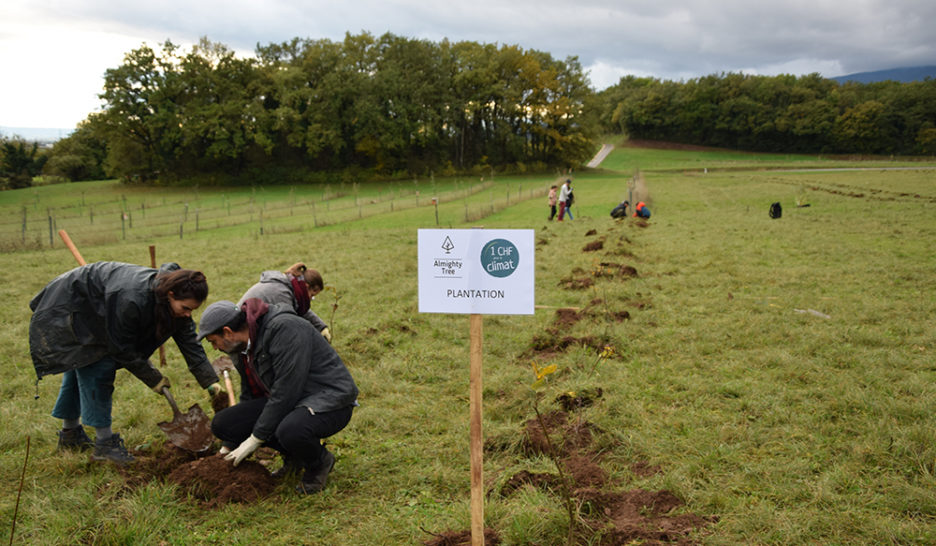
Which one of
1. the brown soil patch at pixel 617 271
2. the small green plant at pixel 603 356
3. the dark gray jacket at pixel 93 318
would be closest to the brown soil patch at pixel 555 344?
the small green plant at pixel 603 356

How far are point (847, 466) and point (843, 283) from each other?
6.69 m

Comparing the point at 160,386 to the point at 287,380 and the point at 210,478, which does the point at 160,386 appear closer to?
the point at 210,478

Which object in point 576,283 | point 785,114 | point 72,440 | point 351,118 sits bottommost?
point 72,440

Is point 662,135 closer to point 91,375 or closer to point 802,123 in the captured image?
point 802,123

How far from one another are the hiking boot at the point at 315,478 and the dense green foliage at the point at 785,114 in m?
58.2

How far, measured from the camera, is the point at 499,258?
313 centimetres

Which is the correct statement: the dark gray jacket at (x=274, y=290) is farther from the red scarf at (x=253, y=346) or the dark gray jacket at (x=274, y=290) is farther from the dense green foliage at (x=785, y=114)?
the dense green foliage at (x=785, y=114)

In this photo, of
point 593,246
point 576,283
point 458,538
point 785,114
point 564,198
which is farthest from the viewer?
point 785,114

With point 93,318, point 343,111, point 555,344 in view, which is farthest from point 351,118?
point 93,318

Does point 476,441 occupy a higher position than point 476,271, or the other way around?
point 476,271

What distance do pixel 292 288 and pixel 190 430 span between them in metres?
1.45

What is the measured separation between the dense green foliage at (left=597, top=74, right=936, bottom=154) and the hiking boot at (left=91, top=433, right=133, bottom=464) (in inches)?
2298

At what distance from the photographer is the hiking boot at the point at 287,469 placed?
4082 mm

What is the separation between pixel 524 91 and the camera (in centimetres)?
5544
